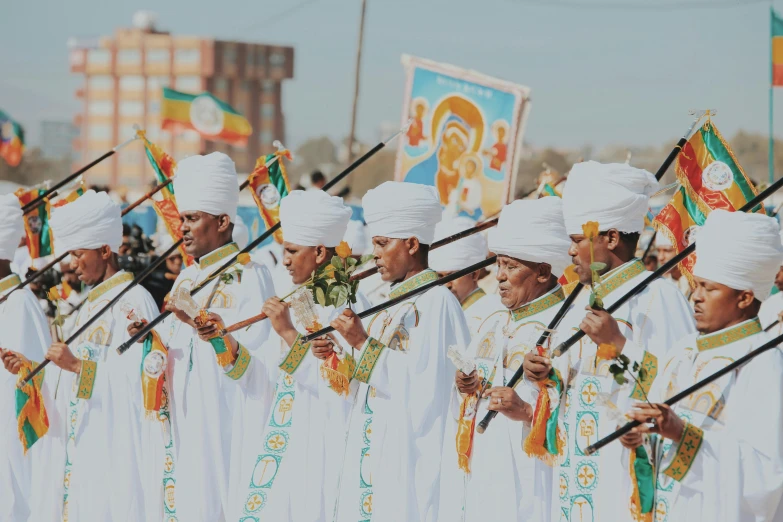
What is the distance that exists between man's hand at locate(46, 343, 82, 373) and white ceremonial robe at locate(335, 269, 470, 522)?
2038mm

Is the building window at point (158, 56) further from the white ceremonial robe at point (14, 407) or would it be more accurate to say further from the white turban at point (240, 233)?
the white ceremonial robe at point (14, 407)

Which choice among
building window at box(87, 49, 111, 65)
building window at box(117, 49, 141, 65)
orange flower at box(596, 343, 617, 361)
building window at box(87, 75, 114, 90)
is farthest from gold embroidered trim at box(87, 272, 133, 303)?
building window at box(87, 49, 111, 65)

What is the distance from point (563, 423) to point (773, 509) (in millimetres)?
1190

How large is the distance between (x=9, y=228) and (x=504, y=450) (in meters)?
4.52

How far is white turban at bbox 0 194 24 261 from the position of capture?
30.2ft

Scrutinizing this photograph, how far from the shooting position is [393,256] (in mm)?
6879

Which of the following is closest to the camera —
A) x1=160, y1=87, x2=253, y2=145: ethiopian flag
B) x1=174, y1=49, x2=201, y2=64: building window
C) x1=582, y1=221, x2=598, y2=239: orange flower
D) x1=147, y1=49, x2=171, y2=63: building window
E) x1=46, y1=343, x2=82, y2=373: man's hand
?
x1=582, y1=221, x2=598, y2=239: orange flower

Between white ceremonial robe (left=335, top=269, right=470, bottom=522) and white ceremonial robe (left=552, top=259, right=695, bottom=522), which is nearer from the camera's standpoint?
white ceremonial robe (left=552, top=259, right=695, bottom=522)

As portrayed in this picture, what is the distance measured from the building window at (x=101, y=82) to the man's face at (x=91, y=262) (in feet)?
350

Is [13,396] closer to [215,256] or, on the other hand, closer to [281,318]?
[215,256]

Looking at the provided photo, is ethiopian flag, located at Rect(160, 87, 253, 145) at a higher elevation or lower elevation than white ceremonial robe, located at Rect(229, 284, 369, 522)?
lower

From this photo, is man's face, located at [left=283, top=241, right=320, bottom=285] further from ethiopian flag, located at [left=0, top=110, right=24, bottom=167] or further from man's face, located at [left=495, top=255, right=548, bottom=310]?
ethiopian flag, located at [left=0, top=110, right=24, bottom=167]

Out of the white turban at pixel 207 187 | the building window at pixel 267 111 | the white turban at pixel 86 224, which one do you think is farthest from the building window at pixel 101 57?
the white turban at pixel 207 187

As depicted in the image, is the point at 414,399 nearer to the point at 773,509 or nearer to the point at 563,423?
the point at 563,423
